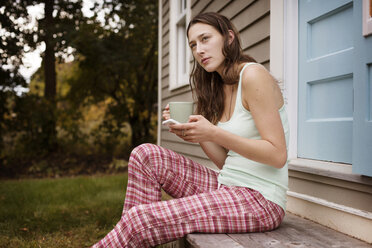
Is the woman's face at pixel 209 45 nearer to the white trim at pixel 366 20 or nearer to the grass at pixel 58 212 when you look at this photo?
the white trim at pixel 366 20

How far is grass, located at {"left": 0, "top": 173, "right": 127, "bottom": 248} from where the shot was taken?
2952 mm

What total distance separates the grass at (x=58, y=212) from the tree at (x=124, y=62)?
14.3 ft

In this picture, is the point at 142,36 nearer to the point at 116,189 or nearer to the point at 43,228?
the point at 116,189

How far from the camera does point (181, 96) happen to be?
496 centimetres

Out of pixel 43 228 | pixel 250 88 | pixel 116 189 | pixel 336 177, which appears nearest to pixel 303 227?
pixel 336 177

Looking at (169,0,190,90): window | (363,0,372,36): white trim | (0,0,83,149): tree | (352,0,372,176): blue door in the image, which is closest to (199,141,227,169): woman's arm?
(352,0,372,176): blue door

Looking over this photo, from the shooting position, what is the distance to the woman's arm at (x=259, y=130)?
1.51 meters

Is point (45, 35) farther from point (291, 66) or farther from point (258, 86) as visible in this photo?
Result: point (258, 86)

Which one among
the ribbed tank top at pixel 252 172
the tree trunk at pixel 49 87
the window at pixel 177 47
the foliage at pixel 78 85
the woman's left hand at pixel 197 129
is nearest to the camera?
the woman's left hand at pixel 197 129

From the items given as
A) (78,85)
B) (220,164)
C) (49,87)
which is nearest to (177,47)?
(220,164)

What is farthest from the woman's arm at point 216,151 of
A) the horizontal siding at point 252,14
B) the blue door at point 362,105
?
the horizontal siding at point 252,14

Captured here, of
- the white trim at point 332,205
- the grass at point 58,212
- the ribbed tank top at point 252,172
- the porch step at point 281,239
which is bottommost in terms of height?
the grass at point 58,212

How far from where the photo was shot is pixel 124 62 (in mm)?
9094

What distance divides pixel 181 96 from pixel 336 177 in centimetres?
328
